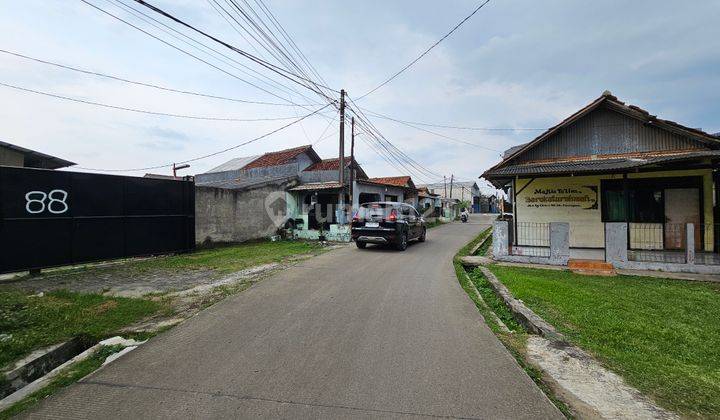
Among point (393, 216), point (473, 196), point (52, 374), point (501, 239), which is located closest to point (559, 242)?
point (501, 239)

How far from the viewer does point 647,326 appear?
175 inches

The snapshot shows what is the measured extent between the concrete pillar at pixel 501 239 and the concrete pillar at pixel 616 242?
2463mm

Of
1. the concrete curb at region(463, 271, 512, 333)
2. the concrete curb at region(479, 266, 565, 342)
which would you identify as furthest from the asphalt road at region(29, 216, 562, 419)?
the concrete curb at region(479, 266, 565, 342)

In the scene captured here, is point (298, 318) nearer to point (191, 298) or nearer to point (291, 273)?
point (191, 298)

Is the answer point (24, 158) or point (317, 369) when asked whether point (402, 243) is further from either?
point (24, 158)

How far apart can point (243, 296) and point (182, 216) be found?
7.04m

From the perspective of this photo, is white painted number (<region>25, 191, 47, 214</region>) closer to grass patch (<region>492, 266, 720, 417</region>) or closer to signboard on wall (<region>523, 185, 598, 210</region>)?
grass patch (<region>492, 266, 720, 417</region>)

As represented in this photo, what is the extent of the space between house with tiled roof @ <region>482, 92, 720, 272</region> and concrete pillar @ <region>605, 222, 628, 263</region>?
0.02 m

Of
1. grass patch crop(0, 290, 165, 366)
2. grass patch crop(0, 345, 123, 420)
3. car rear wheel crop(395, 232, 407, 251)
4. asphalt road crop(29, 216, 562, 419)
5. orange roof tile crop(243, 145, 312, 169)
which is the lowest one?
grass patch crop(0, 345, 123, 420)

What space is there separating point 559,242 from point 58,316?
11.0 m

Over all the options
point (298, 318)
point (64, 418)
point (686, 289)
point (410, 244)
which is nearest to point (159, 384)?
point (64, 418)

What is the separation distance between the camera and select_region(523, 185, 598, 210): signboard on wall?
1100 centimetres

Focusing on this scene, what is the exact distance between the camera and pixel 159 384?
117 inches

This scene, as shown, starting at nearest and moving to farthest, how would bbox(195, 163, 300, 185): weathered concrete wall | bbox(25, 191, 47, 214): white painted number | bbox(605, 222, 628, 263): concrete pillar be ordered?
1. bbox(25, 191, 47, 214): white painted number
2. bbox(605, 222, 628, 263): concrete pillar
3. bbox(195, 163, 300, 185): weathered concrete wall
